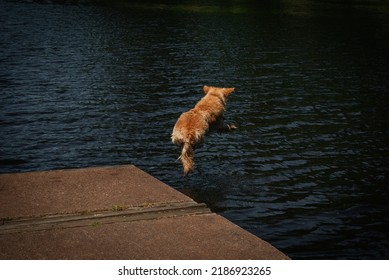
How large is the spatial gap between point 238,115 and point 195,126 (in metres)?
6.64

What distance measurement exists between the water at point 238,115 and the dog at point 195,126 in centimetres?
76

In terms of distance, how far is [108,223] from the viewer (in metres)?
8.22

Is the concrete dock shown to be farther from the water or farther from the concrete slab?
the water

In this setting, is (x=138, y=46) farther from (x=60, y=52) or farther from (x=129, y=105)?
(x=129, y=105)

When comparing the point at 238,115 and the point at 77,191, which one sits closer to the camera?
the point at 77,191

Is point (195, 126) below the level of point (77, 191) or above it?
above

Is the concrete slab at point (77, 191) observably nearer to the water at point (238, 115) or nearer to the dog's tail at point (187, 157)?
the dog's tail at point (187, 157)

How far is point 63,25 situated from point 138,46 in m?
10.5

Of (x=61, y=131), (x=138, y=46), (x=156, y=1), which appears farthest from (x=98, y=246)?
(x=156, y=1)

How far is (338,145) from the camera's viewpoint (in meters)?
15.0

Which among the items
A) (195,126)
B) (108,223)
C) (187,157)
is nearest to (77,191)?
(108,223)

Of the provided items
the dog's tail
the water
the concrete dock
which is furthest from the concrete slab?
the water

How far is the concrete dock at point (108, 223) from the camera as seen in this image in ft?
24.1

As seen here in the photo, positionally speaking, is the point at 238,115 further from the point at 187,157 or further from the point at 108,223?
the point at 108,223
